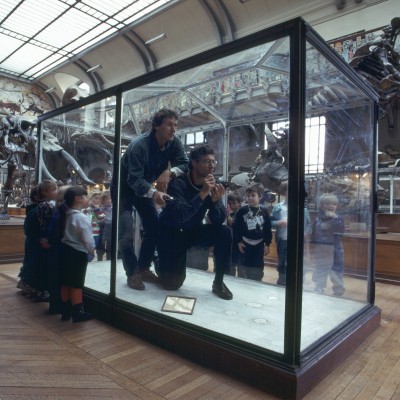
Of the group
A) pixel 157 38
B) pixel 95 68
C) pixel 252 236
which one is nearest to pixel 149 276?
pixel 252 236

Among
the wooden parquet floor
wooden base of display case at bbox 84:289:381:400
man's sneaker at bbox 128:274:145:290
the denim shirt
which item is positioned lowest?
the wooden parquet floor

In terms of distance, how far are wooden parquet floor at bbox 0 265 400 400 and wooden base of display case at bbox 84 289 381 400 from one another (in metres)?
0.05

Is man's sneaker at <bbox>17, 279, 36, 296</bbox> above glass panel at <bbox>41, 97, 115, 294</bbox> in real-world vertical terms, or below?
below

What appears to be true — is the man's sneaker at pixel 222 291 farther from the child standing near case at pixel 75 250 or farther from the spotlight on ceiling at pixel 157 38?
the spotlight on ceiling at pixel 157 38

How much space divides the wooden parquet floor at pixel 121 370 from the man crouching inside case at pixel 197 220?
0.67m

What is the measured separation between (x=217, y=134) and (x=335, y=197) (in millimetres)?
1265

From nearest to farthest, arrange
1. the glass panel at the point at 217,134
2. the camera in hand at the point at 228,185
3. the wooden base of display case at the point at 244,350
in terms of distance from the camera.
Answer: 1. the wooden base of display case at the point at 244,350
2. the glass panel at the point at 217,134
3. the camera in hand at the point at 228,185

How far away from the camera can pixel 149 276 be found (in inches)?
124

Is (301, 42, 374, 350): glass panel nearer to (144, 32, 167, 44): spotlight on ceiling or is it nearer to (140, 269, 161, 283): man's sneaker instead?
(140, 269, 161, 283): man's sneaker

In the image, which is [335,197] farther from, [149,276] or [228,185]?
[149,276]

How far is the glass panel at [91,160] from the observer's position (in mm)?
3465

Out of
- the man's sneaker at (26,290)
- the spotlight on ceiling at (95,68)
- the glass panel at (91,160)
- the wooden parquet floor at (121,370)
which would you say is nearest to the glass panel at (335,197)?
the wooden parquet floor at (121,370)

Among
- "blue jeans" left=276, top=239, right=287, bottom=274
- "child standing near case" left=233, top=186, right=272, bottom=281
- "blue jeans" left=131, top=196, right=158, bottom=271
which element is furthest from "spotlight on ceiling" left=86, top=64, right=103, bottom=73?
"blue jeans" left=276, top=239, right=287, bottom=274

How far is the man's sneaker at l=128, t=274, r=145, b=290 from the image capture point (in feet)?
10.2
